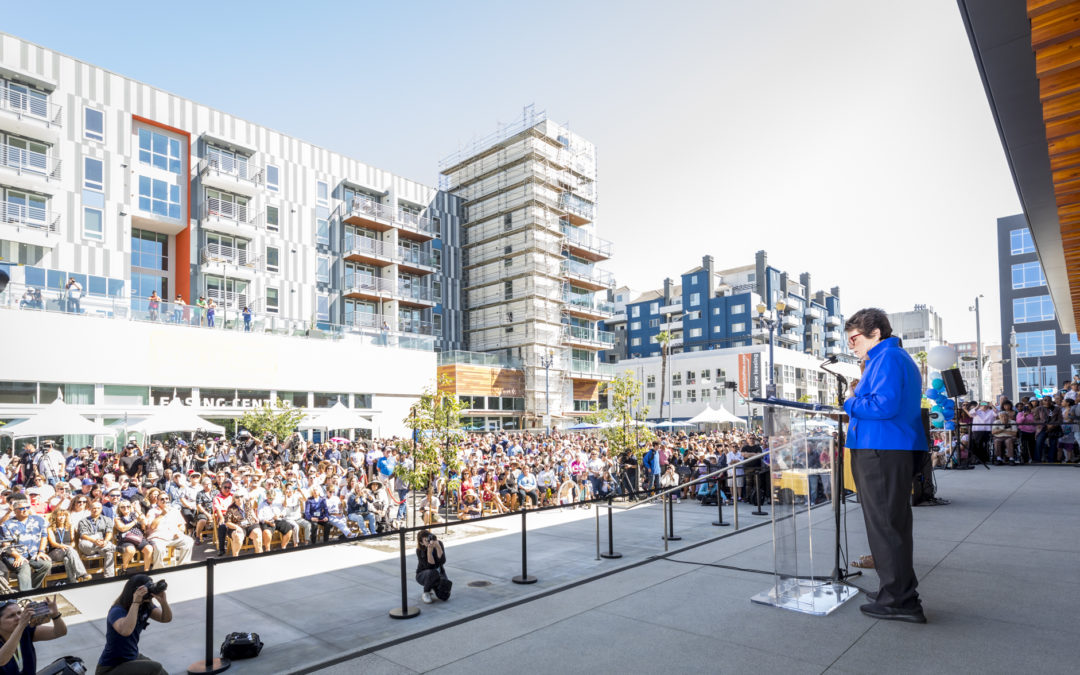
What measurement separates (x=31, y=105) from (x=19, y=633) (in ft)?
117

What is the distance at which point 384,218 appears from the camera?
44.8 metres

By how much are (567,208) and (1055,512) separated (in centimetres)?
4960

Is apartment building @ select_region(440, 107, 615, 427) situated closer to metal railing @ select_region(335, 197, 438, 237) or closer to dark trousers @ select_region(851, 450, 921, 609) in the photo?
metal railing @ select_region(335, 197, 438, 237)

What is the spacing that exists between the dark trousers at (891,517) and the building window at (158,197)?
128 ft

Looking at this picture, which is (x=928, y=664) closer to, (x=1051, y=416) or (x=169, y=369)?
(x=1051, y=416)

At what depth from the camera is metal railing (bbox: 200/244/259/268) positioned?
35.7 meters

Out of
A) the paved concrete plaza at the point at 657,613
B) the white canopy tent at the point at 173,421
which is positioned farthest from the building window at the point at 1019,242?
the white canopy tent at the point at 173,421

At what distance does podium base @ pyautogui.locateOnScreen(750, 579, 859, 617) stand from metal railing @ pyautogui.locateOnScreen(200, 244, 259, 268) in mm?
37544

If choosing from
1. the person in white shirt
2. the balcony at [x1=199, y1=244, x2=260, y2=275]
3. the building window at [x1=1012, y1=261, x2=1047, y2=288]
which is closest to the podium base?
the person in white shirt

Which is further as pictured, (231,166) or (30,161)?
(231,166)

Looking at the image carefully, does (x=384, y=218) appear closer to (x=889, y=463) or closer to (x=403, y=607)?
(x=403, y=607)

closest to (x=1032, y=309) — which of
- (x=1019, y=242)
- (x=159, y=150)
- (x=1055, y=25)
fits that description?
(x=1019, y=242)

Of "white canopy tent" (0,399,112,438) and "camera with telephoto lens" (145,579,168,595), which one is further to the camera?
"white canopy tent" (0,399,112,438)

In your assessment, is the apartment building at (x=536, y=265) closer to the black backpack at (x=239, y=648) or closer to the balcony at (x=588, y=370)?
the balcony at (x=588, y=370)
